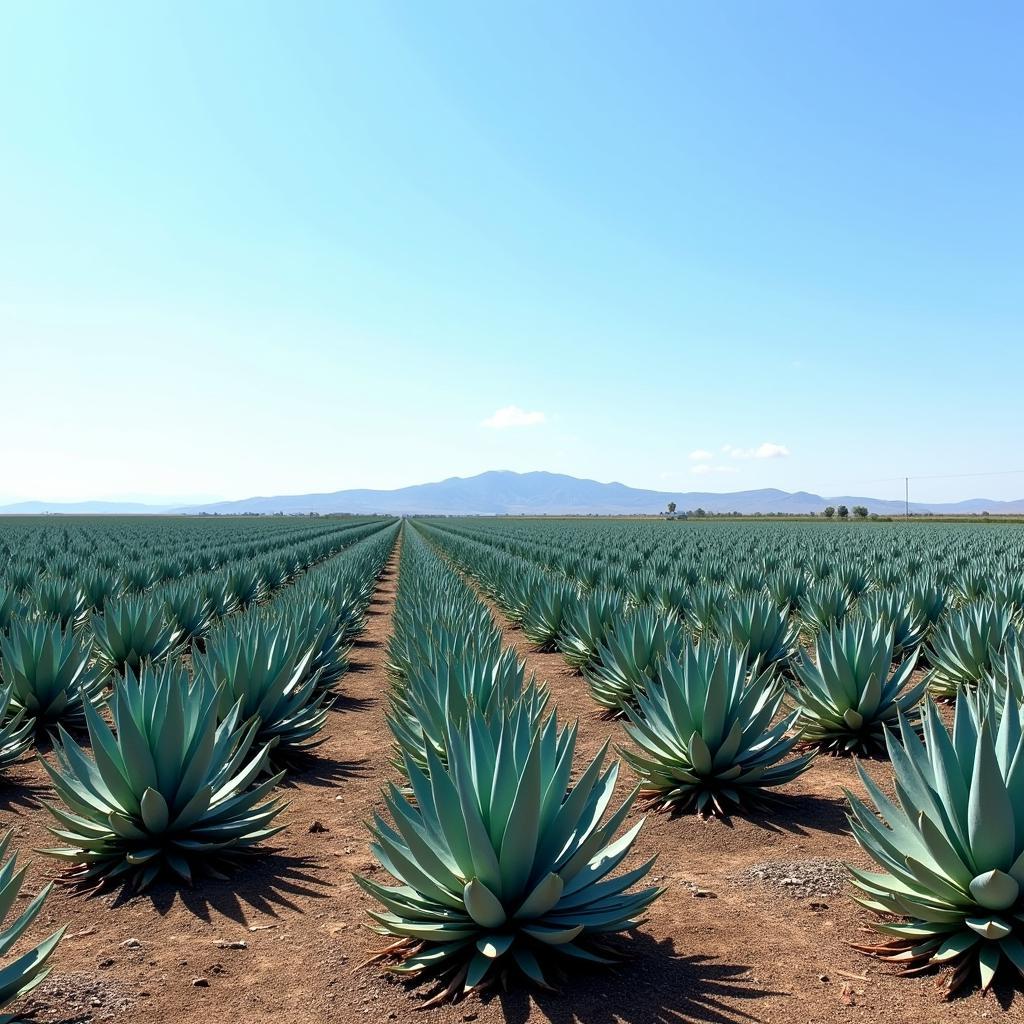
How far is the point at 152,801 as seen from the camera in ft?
11.1

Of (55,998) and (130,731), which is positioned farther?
(130,731)

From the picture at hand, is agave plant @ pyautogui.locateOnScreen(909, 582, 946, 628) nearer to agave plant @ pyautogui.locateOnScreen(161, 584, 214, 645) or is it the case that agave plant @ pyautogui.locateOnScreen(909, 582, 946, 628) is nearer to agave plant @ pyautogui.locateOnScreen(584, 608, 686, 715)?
agave plant @ pyautogui.locateOnScreen(584, 608, 686, 715)

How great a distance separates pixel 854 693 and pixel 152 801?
4.17 metres

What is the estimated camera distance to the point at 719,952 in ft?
9.41

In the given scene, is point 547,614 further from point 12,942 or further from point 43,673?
point 12,942

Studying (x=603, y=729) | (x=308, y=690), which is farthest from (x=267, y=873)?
(x=603, y=729)

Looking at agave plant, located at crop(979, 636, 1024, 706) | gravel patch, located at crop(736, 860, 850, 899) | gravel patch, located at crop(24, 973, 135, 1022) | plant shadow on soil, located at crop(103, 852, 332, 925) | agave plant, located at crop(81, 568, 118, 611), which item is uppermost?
agave plant, located at crop(979, 636, 1024, 706)

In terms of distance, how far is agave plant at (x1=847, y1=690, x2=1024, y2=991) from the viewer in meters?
2.52

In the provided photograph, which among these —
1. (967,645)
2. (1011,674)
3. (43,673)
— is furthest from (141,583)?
(1011,674)

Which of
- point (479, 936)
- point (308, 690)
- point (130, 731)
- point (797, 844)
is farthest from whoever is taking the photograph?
point (308, 690)

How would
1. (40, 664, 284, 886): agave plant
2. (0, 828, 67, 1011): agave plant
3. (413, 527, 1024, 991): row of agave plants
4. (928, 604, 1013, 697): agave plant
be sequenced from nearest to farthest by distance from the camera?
(0, 828, 67, 1011): agave plant → (413, 527, 1024, 991): row of agave plants → (40, 664, 284, 886): agave plant → (928, 604, 1013, 697): agave plant

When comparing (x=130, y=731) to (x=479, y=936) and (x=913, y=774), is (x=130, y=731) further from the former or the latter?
(x=913, y=774)

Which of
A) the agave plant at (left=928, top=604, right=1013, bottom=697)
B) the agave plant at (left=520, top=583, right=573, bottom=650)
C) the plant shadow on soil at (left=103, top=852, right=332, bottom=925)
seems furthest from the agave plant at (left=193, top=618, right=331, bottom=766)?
the agave plant at (left=928, top=604, right=1013, bottom=697)

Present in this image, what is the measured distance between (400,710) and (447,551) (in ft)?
75.0
